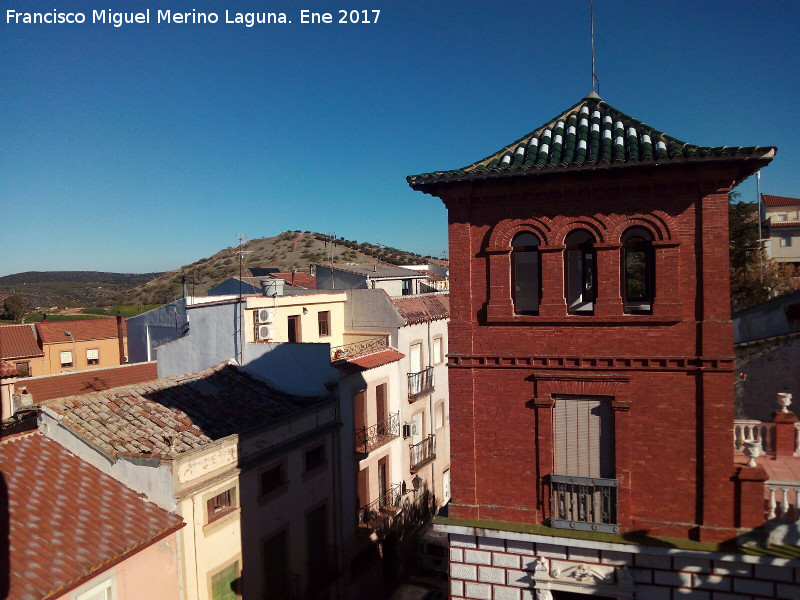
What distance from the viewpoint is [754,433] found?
10.0m

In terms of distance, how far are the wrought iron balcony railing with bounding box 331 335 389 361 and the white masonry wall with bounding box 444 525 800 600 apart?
1193 cm

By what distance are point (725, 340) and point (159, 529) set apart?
1141 cm

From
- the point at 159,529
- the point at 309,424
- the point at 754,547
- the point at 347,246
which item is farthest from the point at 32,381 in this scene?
the point at 347,246

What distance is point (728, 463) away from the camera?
9086 mm

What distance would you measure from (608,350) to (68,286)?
118m

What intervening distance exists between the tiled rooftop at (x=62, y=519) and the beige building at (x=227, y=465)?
0.38 metres

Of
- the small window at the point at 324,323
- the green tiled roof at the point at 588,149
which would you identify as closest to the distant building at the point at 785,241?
the small window at the point at 324,323

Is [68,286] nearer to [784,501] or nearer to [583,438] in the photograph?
[583,438]

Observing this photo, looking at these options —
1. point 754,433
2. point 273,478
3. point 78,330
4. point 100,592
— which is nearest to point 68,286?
point 78,330

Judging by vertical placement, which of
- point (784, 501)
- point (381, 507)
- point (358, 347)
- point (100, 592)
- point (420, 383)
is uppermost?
point (358, 347)

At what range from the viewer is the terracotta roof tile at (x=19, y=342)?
124 feet

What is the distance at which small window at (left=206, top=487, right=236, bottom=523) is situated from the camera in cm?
1448

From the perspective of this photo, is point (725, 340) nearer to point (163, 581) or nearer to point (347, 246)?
point (163, 581)

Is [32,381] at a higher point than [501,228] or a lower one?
lower
